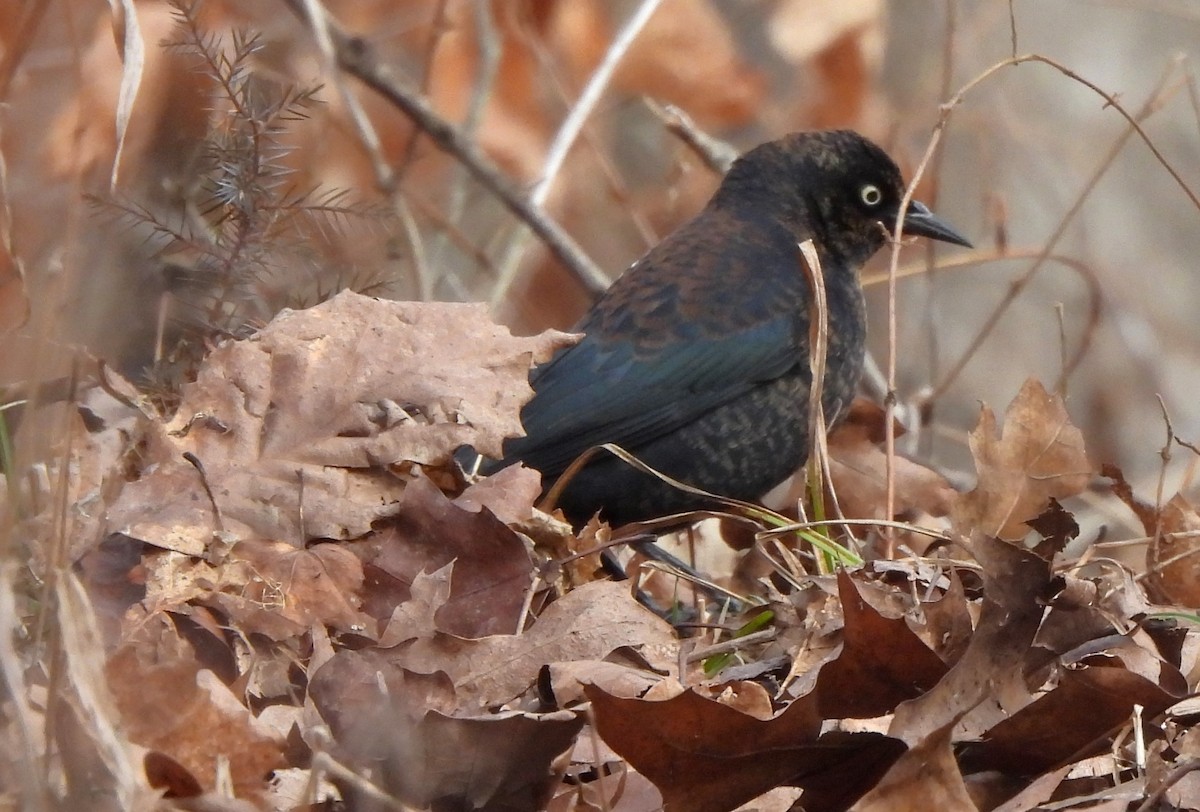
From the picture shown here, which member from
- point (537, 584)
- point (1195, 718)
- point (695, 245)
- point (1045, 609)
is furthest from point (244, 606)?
point (695, 245)

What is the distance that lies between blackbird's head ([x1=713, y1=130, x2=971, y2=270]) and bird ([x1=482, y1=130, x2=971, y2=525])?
0.39 feet

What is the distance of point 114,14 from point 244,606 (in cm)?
124

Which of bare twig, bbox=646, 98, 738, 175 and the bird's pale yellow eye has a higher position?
bare twig, bbox=646, 98, 738, 175

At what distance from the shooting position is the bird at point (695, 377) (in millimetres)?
3857

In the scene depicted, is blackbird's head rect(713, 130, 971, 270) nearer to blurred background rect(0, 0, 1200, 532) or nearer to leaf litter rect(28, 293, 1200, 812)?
blurred background rect(0, 0, 1200, 532)

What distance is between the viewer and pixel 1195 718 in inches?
85.7

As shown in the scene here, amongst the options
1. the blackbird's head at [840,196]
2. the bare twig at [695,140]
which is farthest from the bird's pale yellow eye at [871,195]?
the bare twig at [695,140]

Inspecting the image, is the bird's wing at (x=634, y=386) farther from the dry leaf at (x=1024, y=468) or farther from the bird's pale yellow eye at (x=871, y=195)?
the dry leaf at (x=1024, y=468)

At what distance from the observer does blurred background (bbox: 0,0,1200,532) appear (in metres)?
3.62

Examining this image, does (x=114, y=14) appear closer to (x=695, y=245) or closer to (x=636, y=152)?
(x=695, y=245)

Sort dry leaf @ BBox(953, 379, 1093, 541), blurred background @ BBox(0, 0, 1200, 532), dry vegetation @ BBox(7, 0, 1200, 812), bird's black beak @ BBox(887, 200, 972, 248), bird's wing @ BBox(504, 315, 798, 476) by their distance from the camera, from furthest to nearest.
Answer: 1. bird's black beak @ BBox(887, 200, 972, 248)
2. bird's wing @ BBox(504, 315, 798, 476)
3. blurred background @ BBox(0, 0, 1200, 532)
4. dry leaf @ BBox(953, 379, 1093, 541)
5. dry vegetation @ BBox(7, 0, 1200, 812)

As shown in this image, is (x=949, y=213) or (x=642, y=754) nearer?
(x=642, y=754)

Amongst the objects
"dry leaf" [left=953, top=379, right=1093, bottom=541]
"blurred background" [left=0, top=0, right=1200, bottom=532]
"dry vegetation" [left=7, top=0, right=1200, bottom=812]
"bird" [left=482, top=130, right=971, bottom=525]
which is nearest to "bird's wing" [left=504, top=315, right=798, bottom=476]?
"bird" [left=482, top=130, right=971, bottom=525]

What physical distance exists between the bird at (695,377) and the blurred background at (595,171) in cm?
52
